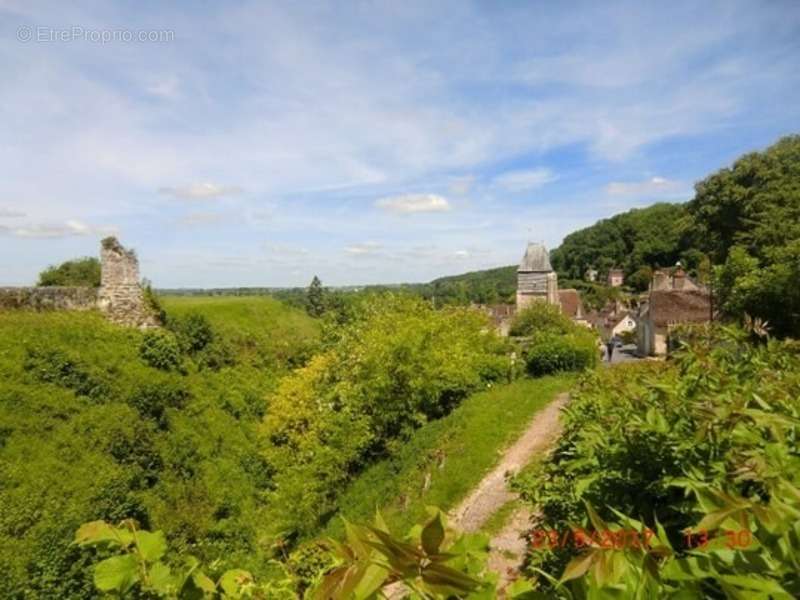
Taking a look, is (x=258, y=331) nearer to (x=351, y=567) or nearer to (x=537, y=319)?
(x=537, y=319)

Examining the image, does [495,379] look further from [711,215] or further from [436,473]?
[711,215]

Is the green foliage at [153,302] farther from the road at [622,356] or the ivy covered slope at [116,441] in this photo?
the road at [622,356]

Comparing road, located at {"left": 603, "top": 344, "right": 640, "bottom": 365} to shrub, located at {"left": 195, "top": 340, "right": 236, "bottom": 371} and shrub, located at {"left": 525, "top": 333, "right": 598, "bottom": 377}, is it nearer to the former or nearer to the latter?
shrub, located at {"left": 525, "top": 333, "right": 598, "bottom": 377}

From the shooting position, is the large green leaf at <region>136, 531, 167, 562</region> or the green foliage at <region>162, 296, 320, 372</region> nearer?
the large green leaf at <region>136, 531, 167, 562</region>

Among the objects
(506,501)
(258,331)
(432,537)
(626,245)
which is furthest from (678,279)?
(626,245)

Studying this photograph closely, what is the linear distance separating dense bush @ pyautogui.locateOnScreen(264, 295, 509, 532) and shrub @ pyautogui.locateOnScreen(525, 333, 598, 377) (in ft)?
3.85

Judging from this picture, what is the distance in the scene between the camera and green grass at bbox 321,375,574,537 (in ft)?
39.9

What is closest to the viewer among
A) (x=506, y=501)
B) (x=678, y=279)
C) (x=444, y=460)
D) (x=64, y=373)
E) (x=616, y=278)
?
(x=506, y=501)

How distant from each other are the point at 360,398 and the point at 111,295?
9.85 meters

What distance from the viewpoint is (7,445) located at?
39.2ft

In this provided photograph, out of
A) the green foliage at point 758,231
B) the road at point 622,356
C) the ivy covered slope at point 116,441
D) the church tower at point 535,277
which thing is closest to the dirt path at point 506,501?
the ivy covered slope at point 116,441

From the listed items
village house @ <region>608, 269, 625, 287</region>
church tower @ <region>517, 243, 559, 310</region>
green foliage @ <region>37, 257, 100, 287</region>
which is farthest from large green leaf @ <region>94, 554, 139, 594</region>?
village house @ <region>608, 269, 625, 287</region>

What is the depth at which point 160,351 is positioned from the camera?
712 inches

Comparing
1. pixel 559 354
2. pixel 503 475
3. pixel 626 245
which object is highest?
pixel 626 245
